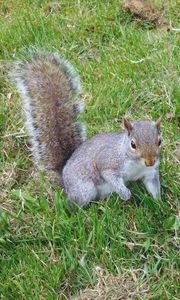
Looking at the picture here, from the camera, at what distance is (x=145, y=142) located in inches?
82.1

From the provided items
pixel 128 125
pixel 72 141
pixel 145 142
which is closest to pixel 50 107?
pixel 72 141

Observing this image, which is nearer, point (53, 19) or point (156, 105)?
point (156, 105)

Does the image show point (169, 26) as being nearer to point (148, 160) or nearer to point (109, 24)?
point (109, 24)

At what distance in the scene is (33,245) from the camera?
216cm

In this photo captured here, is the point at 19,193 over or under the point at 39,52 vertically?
under

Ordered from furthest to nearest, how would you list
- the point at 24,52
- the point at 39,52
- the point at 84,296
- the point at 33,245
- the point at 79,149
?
the point at 24,52 < the point at 39,52 < the point at 79,149 < the point at 33,245 < the point at 84,296

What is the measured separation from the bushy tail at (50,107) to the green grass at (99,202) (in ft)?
0.36

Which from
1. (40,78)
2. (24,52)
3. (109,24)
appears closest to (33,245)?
(40,78)

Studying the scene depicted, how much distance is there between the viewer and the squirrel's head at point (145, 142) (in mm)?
2072

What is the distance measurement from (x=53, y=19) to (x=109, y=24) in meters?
0.30

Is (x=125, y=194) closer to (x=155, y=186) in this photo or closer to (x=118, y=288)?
(x=155, y=186)

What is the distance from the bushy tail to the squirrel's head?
0.38 metres

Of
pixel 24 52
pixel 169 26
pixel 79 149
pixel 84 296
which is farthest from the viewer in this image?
pixel 169 26

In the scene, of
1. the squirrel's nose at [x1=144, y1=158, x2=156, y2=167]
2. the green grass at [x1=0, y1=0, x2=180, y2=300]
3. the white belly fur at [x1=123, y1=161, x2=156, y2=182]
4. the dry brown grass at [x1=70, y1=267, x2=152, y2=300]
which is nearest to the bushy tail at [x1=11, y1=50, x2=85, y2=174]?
the green grass at [x1=0, y1=0, x2=180, y2=300]
